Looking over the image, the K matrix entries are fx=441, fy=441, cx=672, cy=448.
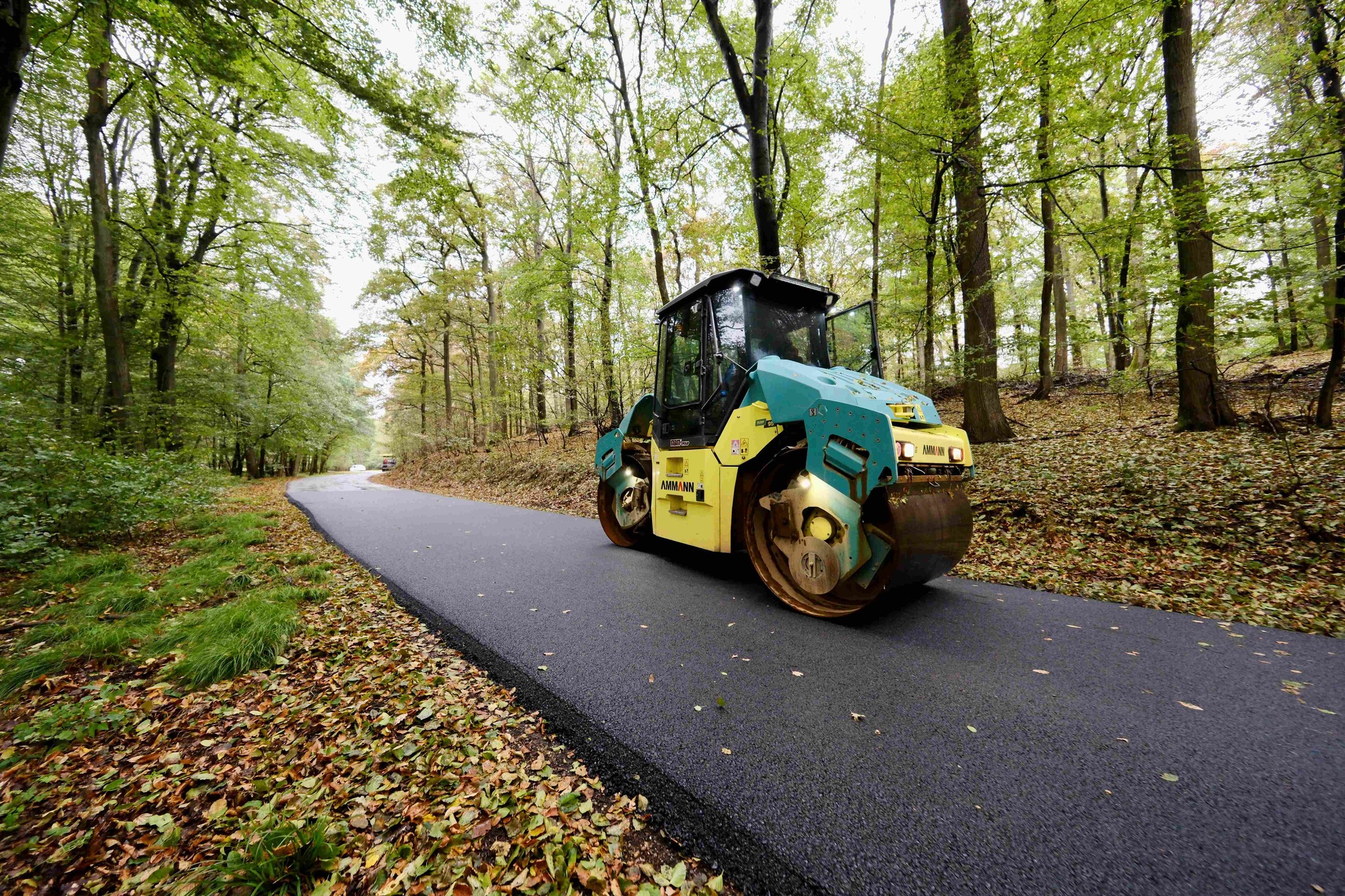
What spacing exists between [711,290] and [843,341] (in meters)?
1.34

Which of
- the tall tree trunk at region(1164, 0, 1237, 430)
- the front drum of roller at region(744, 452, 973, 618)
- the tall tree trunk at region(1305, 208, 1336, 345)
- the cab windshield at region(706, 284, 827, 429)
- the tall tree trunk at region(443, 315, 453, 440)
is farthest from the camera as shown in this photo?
the tall tree trunk at region(443, 315, 453, 440)

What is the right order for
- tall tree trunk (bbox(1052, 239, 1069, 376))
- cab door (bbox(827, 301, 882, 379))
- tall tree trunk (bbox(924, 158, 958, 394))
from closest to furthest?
1. cab door (bbox(827, 301, 882, 379))
2. tall tree trunk (bbox(924, 158, 958, 394))
3. tall tree trunk (bbox(1052, 239, 1069, 376))

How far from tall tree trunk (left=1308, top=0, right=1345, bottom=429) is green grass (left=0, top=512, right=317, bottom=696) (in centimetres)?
922

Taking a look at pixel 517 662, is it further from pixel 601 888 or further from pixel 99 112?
pixel 99 112

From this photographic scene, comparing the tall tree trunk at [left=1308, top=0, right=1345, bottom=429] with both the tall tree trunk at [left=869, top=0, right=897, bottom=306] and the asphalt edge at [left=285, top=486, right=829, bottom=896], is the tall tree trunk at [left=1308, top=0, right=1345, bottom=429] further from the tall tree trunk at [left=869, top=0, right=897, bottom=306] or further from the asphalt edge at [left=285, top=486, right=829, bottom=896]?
the asphalt edge at [left=285, top=486, right=829, bottom=896]

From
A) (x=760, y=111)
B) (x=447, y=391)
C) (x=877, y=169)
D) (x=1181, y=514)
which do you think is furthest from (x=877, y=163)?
(x=447, y=391)

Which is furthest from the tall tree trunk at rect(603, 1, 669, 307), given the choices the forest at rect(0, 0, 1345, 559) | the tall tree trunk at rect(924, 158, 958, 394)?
the tall tree trunk at rect(924, 158, 958, 394)

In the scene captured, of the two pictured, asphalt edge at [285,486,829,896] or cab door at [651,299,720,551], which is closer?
asphalt edge at [285,486,829,896]

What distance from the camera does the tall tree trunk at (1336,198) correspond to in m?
4.33

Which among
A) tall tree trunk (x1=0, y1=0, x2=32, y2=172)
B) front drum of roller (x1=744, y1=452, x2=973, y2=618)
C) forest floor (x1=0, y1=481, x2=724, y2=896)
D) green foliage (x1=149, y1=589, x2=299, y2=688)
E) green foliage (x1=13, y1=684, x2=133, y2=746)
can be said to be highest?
tall tree trunk (x1=0, y1=0, x2=32, y2=172)

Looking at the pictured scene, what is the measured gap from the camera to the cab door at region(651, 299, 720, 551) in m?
3.84

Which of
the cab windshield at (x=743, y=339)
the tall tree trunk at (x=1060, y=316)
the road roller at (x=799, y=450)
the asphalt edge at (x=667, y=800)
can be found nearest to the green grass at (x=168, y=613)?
the asphalt edge at (x=667, y=800)

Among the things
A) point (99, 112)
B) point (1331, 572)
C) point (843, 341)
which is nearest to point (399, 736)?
point (843, 341)

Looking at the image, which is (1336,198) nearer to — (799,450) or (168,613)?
(799,450)
